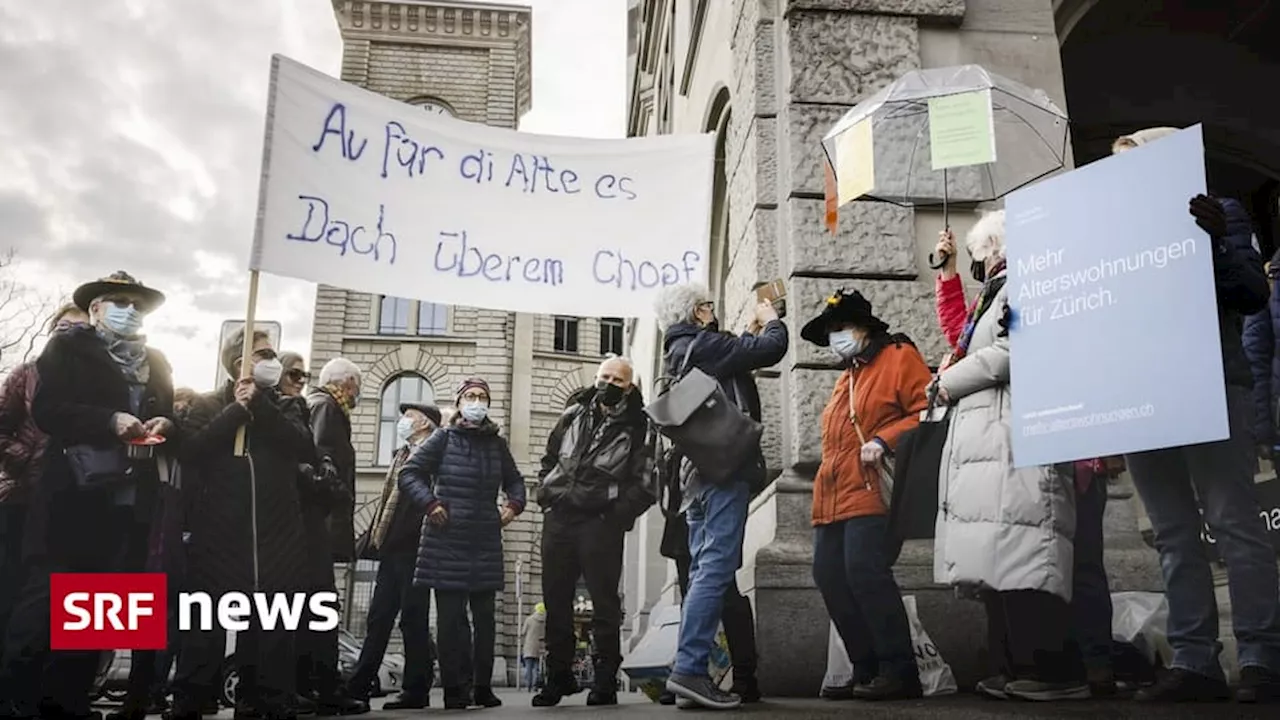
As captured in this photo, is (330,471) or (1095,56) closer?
(330,471)

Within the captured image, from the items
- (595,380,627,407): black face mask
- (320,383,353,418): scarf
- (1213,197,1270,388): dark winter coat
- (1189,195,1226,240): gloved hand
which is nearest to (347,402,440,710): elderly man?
(320,383,353,418): scarf

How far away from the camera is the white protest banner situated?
523 cm

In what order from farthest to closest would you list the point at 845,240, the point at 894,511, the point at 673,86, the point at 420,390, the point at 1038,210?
the point at 420,390 → the point at 673,86 → the point at 845,240 → the point at 894,511 → the point at 1038,210

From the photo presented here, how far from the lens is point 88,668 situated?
12.6 feet

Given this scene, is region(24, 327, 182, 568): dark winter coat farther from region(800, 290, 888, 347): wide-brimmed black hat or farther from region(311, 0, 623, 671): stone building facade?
region(311, 0, 623, 671): stone building facade

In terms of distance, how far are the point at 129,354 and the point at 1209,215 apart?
380cm

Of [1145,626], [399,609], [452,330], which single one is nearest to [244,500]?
[399,609]

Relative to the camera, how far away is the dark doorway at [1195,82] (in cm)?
746

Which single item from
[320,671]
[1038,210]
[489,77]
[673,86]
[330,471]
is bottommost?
[320,671]

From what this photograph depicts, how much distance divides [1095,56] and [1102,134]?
78 centimetres

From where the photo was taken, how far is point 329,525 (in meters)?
5.43

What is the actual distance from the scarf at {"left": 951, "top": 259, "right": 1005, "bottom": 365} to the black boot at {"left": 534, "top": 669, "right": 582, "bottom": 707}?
94.4 inches

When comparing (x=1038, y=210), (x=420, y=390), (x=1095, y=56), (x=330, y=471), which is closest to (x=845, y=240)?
(x=1038, y=210)

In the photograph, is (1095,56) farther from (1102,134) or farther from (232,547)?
(232,547)
